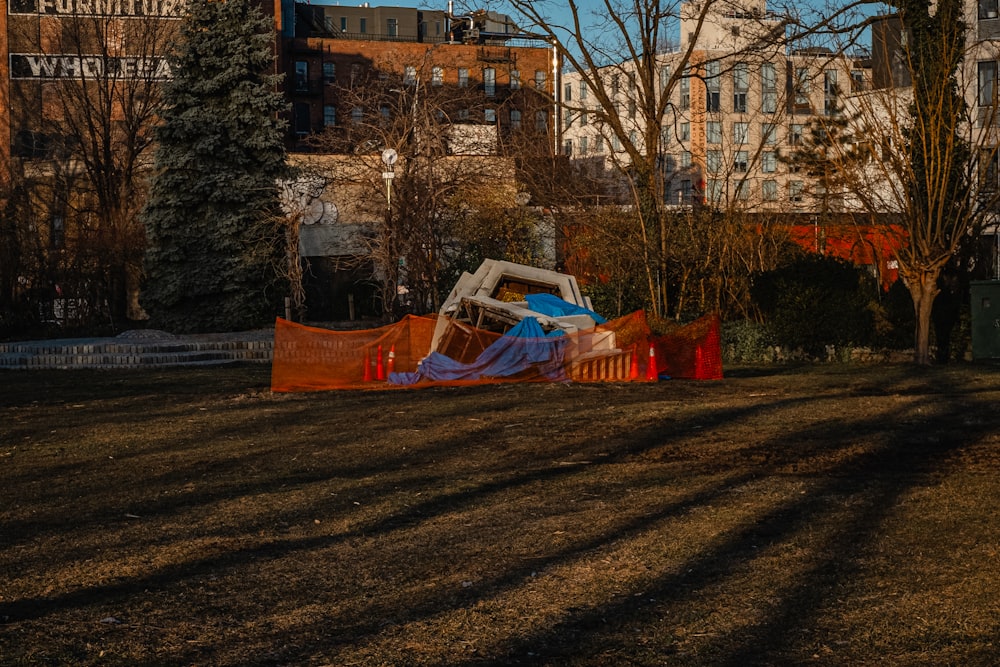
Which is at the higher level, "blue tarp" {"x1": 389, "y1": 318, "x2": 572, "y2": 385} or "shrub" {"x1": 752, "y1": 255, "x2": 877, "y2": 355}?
"shrub" {"x1": 752, "y1": 255, "x2": 877, "y2": 355}

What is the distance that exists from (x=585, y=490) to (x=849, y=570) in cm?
324

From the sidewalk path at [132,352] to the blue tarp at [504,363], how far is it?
337 inches

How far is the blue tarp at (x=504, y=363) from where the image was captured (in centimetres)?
2012

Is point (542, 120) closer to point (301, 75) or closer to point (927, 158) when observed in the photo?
point (301, 75)

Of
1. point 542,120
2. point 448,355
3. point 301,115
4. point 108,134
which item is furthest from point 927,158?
point 301,115

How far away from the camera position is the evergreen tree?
118 ft

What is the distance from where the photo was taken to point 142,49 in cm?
4738

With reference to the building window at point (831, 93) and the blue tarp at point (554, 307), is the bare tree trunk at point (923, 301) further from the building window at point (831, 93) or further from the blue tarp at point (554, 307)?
the blue tarp at point (554, 307)

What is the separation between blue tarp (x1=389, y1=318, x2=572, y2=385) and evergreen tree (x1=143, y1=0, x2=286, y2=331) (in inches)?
631

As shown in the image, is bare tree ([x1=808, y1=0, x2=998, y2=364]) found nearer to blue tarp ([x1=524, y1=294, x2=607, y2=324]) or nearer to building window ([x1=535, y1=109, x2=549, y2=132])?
blue tarp ([x1=524, y1=294, x2=607, y2=324])

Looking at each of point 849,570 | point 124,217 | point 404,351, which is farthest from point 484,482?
point 124,217

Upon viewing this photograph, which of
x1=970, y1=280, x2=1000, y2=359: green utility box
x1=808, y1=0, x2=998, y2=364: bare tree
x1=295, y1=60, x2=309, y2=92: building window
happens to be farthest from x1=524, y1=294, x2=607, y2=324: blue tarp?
x1=295, y1=60, x2=309, y2=92: building window

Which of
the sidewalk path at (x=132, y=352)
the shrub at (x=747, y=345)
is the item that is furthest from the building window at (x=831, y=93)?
the sidewalk path at (x=132, y=352)

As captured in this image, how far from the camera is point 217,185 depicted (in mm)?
36281
